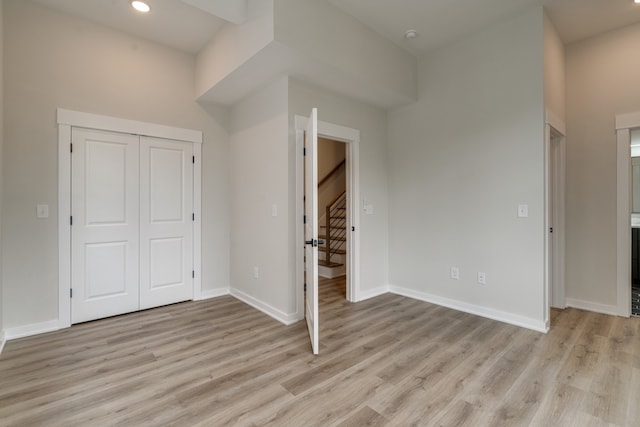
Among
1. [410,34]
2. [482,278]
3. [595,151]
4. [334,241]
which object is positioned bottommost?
[482,278]

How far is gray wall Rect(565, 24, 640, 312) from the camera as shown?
322 centimetres

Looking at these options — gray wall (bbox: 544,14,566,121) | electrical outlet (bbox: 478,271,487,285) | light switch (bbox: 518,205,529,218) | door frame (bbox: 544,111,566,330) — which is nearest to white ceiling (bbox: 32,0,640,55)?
gray wall (bbox: 544,14,566,121)

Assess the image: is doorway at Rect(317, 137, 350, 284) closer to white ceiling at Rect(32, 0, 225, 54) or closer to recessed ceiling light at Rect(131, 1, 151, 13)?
white ceiling at Rect(32, 0, 225, 54)

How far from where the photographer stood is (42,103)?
2.89 meters

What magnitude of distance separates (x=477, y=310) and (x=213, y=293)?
3255mm

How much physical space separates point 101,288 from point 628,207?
569 centimetres

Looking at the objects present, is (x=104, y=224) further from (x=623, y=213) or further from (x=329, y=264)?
(x=623, y=213)

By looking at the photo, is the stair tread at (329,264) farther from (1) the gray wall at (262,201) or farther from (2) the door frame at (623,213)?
(2) the door frame at (623,213)

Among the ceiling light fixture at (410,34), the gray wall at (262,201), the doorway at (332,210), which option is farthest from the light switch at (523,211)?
the doorway at (332,210)

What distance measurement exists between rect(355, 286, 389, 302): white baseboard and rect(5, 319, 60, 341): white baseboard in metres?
3.20

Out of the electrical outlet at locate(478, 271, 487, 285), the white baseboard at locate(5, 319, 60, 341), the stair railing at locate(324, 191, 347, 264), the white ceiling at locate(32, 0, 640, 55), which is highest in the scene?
the white ceiling at locate(32, 0, 640, 55)

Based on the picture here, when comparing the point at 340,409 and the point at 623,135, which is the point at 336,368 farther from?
the point at 623,135

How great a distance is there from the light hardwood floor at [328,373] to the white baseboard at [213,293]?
669 mm

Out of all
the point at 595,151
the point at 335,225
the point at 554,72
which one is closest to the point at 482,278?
the point at 595,151
